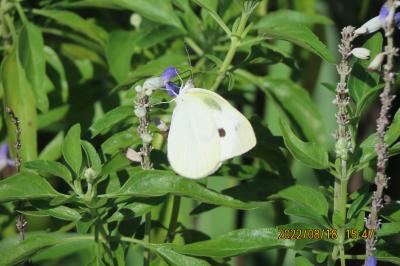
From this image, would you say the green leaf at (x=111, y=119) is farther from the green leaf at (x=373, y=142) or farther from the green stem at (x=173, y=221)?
the green leaf at (x=373, y=142)

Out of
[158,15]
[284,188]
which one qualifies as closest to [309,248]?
[284,188]

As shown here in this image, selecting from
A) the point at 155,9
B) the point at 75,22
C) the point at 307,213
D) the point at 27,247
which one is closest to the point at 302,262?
the point at 307,213

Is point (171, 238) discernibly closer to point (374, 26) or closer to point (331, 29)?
point (374, 26)

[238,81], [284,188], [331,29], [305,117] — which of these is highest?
[331,29]

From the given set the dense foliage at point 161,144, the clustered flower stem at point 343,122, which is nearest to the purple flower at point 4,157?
the dense foliage at point 161,144

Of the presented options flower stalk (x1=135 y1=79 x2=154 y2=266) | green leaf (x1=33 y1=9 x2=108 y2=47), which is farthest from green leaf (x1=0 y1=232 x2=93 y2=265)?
green leaf (x1=33 y1=9 x2=108 y2=47)

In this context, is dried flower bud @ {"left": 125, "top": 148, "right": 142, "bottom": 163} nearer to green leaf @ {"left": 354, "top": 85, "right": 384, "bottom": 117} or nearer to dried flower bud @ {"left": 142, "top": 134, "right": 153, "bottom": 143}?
dried flower bud @ {"left": 142, "top": 134, "right": 153, "bottom": 143}

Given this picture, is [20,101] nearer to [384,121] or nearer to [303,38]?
[303,38]
